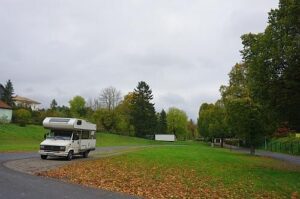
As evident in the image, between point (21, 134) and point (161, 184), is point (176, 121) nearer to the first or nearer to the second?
point (21, 134)

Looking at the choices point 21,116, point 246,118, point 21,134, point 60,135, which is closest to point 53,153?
point 60,135

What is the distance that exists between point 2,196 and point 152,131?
10089 cm

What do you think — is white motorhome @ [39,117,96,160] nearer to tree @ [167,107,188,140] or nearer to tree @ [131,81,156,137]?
tree @ [131,81,156,137]

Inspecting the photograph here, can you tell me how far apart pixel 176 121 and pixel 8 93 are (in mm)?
50576

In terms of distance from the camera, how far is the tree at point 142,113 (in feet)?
356

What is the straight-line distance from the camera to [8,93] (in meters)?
106

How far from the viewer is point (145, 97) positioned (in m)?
112

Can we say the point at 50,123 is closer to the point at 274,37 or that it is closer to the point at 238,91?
the point at 274,37

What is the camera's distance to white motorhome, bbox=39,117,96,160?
92.4 feet

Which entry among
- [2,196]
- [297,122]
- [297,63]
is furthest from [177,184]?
[297,122]

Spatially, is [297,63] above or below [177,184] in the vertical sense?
above

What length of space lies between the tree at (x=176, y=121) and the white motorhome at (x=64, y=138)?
9549 cm

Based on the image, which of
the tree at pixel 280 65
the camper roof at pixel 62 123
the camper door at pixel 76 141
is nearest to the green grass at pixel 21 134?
the camper door at pixel 76 141

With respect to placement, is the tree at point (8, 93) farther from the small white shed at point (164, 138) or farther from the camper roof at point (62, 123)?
the camper roof at point (62, 123)
